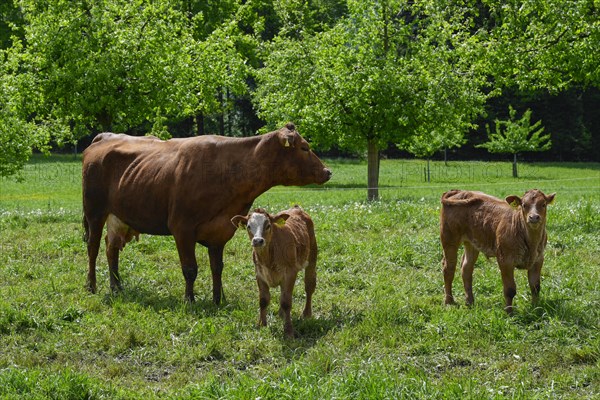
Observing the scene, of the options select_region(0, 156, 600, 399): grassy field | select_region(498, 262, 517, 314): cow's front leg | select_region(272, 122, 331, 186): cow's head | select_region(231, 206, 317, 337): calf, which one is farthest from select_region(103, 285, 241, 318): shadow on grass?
select_region(498, 262, 517, 314): cow's front leg

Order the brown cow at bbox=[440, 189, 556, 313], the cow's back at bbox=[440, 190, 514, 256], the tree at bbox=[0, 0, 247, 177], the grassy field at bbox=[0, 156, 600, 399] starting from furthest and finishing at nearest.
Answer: the tree at bbox=[0, 0, 247, 177]
the cow's back at bbox=[440, 190, 514, 256]
the brown cow at bbox=[440, 189, 556, 313]
the grassy field at bbox=[0, 156, 600, 399]

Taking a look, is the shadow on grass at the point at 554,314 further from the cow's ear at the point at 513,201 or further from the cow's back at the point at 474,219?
the cow's ear at the point at 513,201

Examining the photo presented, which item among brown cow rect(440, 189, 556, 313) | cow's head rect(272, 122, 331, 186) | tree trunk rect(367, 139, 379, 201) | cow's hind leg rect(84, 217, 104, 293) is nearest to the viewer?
brown cow rect(440, 189, 556, 313)

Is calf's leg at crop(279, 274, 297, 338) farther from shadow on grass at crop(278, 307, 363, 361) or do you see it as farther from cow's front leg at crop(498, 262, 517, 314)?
cow's front leg at crop(498, 262, 517, 314)

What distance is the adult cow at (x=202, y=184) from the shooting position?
9.21m

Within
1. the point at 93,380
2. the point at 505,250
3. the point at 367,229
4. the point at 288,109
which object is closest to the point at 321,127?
the point at 288,109

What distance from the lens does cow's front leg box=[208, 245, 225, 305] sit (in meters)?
9.30

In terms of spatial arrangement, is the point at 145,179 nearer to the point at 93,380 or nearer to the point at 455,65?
the point at 93,380

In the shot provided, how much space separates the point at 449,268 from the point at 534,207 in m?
1.35

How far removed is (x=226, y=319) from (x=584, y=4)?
416 inches

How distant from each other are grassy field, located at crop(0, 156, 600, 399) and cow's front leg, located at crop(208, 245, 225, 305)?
200 mm

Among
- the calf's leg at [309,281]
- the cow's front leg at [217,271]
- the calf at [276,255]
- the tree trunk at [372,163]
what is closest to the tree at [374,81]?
the tree trunk at [372,163]

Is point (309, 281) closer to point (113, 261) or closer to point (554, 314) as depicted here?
point (554, 314)

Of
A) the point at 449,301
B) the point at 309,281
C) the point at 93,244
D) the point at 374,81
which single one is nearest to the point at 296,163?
the point at 309,281
